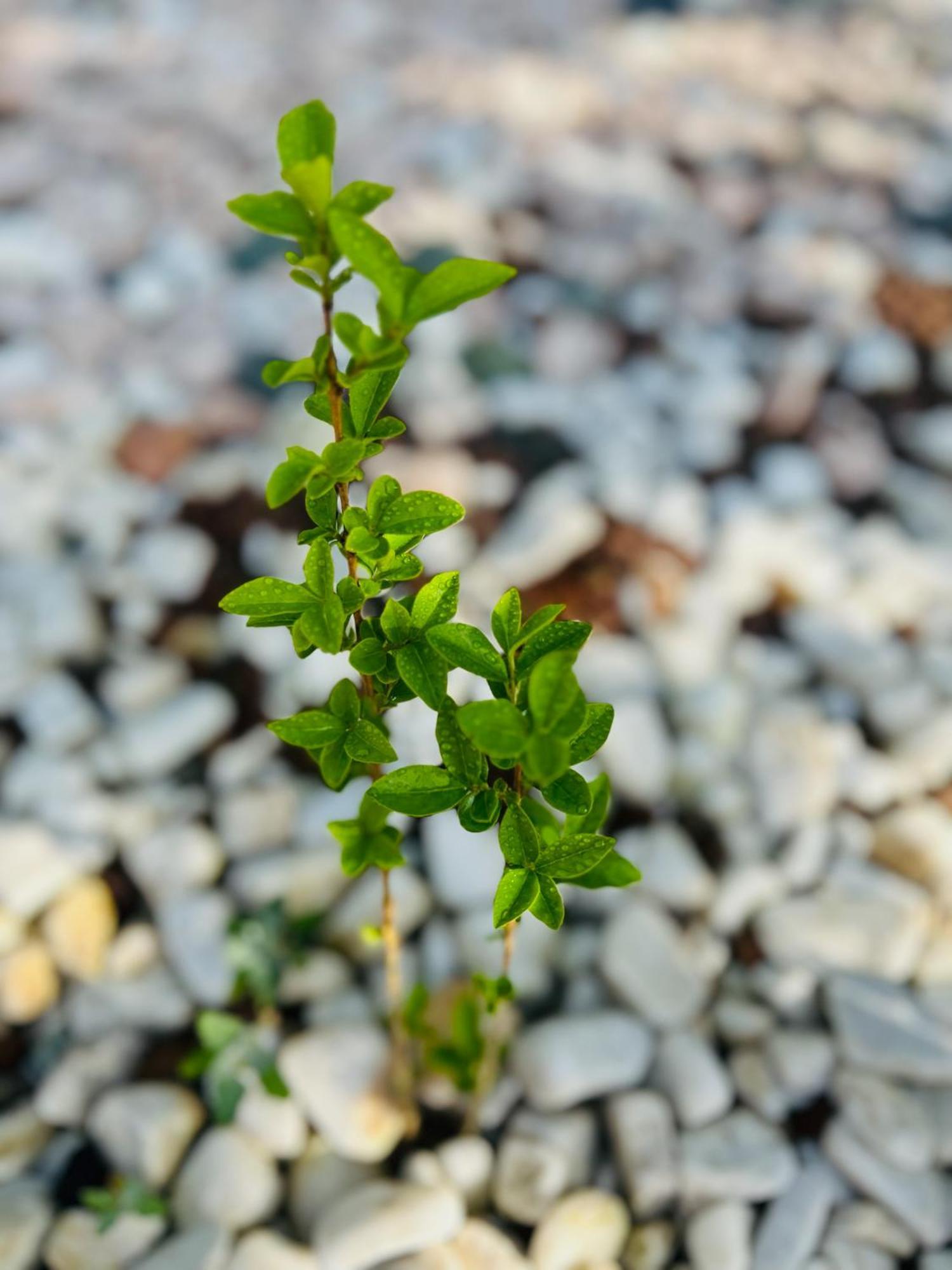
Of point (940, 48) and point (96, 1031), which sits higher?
point (940, 48)

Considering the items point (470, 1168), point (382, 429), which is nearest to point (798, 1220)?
point (470, 1168)

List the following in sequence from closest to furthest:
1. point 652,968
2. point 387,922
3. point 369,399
Answer: point 369,399, point 387,922, point 652,968

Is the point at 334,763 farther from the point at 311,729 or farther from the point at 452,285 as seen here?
the point at 452,285

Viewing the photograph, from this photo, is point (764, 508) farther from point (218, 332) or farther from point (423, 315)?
point (423, 315)

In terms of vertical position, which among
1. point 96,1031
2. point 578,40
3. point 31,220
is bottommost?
point 96,1031

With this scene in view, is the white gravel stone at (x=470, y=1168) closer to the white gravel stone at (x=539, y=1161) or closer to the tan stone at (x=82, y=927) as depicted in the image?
the white gravel stone at (x=539, y=1161)

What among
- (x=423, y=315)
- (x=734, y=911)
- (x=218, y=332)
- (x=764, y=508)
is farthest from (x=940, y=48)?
(x=423, y=315)
